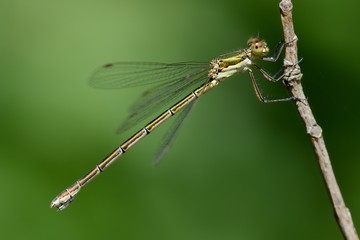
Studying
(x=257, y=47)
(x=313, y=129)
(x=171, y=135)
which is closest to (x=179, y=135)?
(x=171, y=135)

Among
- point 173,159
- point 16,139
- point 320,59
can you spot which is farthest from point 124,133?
point 320,59

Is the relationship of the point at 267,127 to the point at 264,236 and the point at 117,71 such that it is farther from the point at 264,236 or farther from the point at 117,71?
the point at 117,71

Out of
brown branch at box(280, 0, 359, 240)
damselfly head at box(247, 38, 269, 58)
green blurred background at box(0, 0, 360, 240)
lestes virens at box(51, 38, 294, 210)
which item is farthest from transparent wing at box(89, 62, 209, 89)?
brown branch at box(280, 0, 359, 240)

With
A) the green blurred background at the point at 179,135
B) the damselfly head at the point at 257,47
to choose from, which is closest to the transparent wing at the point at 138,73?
the green blurred background at the point at 179,135

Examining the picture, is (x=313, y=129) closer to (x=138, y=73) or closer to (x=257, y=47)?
(x=257, y=47)

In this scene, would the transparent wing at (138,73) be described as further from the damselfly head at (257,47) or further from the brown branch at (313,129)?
the brown branch at (313,129)

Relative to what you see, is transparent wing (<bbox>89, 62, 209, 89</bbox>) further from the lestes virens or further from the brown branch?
the brown branch
